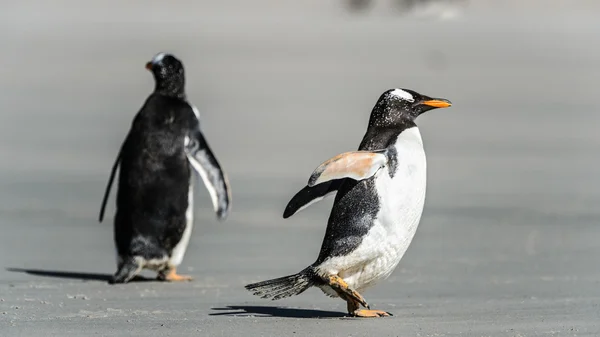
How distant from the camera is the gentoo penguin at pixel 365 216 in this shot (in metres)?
5.34

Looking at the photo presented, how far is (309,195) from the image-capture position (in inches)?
219

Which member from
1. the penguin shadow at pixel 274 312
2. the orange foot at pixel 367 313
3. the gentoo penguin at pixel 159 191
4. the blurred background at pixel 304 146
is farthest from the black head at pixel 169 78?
the orange foot at pixel 367 313

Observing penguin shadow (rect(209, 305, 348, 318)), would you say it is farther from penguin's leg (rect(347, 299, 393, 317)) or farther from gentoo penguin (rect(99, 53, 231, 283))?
gentoo penguin (rect(99, 53, 231, 283))

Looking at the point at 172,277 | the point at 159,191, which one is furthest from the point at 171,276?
the point at 159,191

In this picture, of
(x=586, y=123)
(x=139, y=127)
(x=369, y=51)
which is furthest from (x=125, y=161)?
(x=369, y=51)

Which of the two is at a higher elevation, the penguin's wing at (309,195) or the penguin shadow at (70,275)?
the penguin's wing at (309,195)

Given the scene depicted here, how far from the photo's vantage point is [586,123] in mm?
14242

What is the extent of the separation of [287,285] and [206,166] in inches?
83.4

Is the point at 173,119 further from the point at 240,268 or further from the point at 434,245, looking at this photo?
the point at 434,245

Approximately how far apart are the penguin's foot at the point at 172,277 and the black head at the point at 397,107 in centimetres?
186

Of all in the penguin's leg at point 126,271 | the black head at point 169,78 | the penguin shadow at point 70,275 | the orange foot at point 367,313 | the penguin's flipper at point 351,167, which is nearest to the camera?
the penguin's flipper at point 351,167

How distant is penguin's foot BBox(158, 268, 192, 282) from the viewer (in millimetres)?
7086

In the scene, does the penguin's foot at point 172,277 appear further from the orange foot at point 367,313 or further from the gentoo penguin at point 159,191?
the orange foot at point 367,313

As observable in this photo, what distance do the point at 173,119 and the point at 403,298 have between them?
6.15 ft
